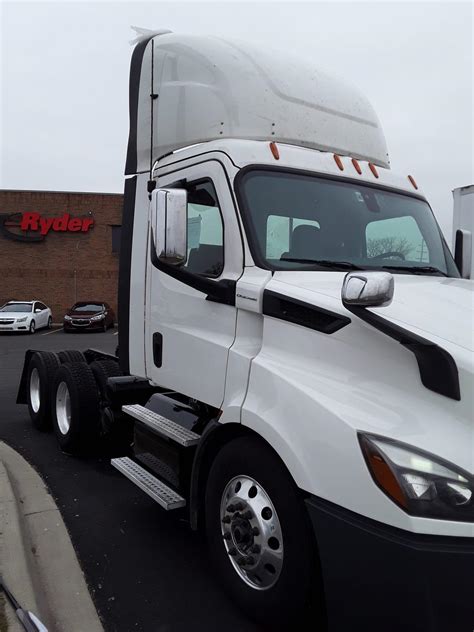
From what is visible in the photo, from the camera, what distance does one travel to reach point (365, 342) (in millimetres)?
2424

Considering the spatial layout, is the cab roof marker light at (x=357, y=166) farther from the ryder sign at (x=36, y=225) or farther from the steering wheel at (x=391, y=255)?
the ryder sign at (x=36, y=225)

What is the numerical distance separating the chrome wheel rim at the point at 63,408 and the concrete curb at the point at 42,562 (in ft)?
3.86

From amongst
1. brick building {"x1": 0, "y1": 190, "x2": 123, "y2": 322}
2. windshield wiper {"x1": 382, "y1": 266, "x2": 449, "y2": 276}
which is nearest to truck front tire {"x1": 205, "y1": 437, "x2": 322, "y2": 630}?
windshield wiper {"x1": 382, "y1": 266, "x2": 449, "y2": 276}

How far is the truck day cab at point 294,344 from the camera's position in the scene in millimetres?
2055

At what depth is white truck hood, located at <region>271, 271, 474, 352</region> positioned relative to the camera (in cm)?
232

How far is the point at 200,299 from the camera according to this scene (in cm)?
332

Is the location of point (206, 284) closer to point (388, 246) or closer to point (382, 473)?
point (388, 246)

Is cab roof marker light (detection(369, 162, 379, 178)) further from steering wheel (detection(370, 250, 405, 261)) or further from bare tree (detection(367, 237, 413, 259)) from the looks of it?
steering wheel (detection(370, 250, 405, 261))

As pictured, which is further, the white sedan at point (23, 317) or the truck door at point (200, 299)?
the white sedan at point (23, 317)

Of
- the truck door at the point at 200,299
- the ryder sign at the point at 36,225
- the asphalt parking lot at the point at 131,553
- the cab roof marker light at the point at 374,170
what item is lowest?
the asphalt parking lot at the point at 131,553

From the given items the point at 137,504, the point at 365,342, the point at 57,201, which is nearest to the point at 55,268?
the point at 57,201

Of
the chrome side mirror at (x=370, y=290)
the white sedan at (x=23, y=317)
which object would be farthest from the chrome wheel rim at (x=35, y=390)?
the white sedan at (x=23, y=317)

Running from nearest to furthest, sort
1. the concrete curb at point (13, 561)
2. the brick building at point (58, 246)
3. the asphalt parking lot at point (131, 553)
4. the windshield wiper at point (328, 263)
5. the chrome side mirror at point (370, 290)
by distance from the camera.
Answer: the chrome side mirror at point (370, 290) → the concrete curb at point (13, 561) → the asphalt parking lot at point (131, 553) → the windshield wiper at point (328, 263) → the brick building at point (58, 246)

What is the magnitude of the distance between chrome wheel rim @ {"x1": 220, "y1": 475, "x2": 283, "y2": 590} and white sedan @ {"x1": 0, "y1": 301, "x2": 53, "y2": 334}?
71.2 feet
